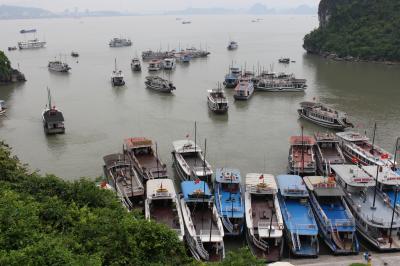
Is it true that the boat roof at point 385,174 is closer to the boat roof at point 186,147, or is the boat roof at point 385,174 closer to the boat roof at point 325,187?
the boat roof at point 325,187

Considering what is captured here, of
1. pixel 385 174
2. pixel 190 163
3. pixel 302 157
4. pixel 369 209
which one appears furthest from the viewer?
pixel 190 163

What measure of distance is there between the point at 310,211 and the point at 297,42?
8398 centimetres

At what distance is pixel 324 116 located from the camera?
104 ft

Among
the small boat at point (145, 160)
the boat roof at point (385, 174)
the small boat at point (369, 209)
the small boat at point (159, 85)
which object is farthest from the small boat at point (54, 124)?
the boat roof at point (385, 174)

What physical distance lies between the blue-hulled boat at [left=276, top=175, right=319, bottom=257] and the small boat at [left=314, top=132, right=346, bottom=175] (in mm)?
3357

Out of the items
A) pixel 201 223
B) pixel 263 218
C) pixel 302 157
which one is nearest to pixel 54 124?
pixel 302 157

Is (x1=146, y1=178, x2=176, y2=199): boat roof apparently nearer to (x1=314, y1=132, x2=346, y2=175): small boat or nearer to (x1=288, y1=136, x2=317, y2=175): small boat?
(x1=288, y1=136, x2=317, y2=175): small boat

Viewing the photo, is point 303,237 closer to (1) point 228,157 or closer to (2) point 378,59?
(1) point 228,157

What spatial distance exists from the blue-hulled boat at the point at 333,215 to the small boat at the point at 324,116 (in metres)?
12.2

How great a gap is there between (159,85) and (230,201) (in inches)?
1055

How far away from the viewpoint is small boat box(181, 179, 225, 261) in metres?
15.7

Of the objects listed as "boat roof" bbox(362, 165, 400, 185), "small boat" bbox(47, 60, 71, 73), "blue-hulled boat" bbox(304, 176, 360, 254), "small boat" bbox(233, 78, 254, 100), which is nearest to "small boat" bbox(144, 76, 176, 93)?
"small boat" bbox(233, 78, 254, 100)

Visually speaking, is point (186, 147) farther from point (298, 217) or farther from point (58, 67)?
point (58, 67)

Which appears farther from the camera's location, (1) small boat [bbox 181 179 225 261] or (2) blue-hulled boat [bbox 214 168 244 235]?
(2) blue-hulled boat [bbox 214 168 244 235]
